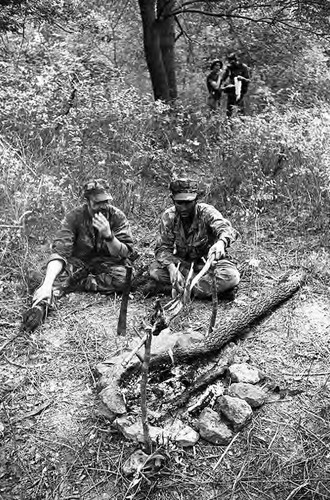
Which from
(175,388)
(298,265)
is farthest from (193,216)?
(175,388)

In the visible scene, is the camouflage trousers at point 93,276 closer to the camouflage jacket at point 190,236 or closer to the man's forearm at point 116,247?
the man's forearm at point 116,247

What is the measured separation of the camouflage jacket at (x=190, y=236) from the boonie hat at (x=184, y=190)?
268 millimetres

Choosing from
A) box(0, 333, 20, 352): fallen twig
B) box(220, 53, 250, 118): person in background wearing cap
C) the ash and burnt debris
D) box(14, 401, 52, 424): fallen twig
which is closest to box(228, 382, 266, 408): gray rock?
the ash and burnt debris

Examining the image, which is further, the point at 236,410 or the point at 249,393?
the point at 249,393

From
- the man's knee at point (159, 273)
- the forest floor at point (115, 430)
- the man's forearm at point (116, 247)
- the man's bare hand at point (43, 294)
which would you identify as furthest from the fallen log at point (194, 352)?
the man's forearm at point (116, 247)

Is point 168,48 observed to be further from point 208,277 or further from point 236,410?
point 236,410

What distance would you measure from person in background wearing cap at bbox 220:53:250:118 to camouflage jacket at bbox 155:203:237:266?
14.5 ft

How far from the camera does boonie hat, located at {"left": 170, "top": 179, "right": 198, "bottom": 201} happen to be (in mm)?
4715

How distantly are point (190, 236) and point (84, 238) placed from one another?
100cm

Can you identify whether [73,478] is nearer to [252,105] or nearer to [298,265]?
[298,265]

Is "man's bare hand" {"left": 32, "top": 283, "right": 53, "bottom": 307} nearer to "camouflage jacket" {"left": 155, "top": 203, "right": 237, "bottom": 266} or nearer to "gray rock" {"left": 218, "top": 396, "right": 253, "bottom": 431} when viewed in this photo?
"camouflage jacket" {"left": 155, "top": 203, "right": 237, "bottom": 266}

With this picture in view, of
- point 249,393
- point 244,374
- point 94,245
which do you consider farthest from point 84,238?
point 249,393

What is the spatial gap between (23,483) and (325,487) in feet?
5.30

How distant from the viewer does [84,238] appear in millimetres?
5051
